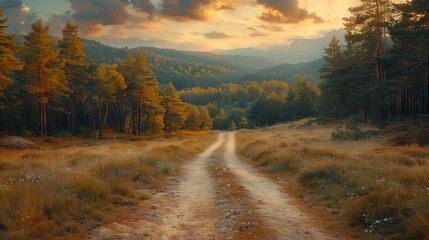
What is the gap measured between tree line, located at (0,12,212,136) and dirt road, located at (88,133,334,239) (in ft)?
100

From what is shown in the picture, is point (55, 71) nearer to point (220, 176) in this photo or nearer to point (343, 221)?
point (220, 176)

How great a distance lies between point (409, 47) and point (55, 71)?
42.6 meters

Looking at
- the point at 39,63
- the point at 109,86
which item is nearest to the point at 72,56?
the point at 109,86

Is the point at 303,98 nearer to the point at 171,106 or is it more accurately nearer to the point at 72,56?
the point at 171,106

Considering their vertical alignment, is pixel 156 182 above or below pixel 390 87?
below

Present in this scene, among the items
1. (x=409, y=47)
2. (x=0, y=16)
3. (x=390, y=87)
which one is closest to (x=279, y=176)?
(x=390, y=87)

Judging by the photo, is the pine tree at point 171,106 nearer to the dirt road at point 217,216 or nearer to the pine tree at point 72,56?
the pine tree at point 72,56

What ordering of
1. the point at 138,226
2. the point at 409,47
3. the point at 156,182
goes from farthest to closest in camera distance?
the point at 409,47 → the point at 156,182 → the point at 138,226

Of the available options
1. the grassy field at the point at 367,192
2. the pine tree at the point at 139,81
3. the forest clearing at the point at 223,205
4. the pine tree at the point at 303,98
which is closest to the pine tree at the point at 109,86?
the pine tree at the point at 139,81

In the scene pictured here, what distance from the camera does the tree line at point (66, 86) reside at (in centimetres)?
3956

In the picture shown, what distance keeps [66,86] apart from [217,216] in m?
48.4

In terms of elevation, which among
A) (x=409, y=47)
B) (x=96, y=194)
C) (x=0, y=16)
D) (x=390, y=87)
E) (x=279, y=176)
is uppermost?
(x=0, y=16)

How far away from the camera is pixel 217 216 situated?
8.77 meters

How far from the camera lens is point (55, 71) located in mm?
42562
